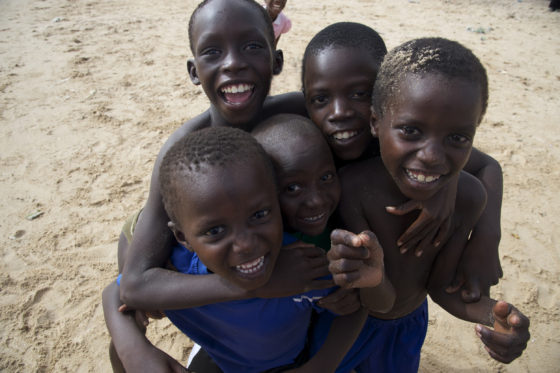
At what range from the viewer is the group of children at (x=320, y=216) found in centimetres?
119

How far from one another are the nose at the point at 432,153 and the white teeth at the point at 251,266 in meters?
0.58

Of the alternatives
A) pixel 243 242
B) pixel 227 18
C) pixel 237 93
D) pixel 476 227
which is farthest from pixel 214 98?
pixel 476 227

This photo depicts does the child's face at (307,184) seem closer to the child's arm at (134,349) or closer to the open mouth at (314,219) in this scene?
the open mouth at (314,219)

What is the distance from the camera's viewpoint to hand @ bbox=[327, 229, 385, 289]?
Answer: 110 cm

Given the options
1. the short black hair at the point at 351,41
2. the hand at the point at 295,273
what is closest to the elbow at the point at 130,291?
the hand at the point at 295,273

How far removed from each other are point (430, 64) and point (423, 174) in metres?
0.33

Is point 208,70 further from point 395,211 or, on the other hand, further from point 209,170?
point 395,211

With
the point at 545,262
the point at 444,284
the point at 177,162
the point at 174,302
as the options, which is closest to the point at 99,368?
the point at 174,302

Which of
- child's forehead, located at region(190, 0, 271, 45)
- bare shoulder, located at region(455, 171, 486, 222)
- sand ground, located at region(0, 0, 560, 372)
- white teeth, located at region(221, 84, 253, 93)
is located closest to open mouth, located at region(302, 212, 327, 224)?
bare shoulder, located at region(455, 171, 486, 222)

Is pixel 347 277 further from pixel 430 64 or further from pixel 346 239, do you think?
pixel 430 64

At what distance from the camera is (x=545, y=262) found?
115 inches

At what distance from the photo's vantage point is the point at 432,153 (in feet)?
3.90

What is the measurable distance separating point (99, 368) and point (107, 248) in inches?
39.8

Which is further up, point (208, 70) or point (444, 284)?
point (208, 70)
